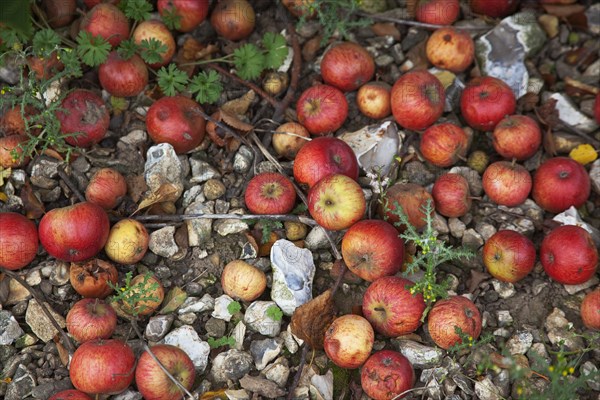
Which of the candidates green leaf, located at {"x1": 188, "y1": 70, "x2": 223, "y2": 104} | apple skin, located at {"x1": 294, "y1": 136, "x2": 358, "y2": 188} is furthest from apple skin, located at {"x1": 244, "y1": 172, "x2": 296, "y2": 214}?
green leaf, located at {"x1": 188, "y1": 70, "x2": 223, "y2": 104}

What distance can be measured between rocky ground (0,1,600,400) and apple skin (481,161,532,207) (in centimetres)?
10

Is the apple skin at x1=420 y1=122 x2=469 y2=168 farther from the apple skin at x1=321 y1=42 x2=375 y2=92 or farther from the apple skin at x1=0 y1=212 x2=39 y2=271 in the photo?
the apple skin at x1=0 y1=212 x2=39 y2=271

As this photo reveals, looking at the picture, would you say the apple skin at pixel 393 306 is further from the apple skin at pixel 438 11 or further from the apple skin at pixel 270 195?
the apple skin at pixel 438 11

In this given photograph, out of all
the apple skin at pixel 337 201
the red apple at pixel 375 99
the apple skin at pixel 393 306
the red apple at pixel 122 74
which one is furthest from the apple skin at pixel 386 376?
the red apple at pixel 122 74

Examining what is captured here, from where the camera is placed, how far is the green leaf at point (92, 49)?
14.5ft

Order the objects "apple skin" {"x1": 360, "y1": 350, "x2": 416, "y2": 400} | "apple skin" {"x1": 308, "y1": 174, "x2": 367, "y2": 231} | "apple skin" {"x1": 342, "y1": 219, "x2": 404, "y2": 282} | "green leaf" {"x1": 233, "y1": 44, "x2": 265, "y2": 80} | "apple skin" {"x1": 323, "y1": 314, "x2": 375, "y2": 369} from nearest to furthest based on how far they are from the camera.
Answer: "apple skin" {"x1": 360, "y1": 350, "x2": 416, "y2": 400} < "apple skin" {"x1": 323, "y1": 314, "x2": 375, "y2": 369} < "apple skin" {"x1": 342, "y1": 219, "x2": 404, "y2": 282} < "apple skin" {"x1": 308, "y1": 174, "x2": 367, "y2": 231} < "green leaf" {"x1": 233, "y1": 44, "x2": 265, "y2": 80}

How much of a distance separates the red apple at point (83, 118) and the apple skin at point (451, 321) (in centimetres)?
271

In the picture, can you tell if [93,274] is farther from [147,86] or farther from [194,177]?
[147,86]

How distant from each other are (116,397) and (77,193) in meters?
1.42

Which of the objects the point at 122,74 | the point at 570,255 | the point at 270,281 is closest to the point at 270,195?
the point at 270,281

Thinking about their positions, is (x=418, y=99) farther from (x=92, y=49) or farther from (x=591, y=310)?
(x=92, y=49)

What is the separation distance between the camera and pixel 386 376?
3682 mm

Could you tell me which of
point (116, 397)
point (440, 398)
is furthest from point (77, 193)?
point (440, 398)

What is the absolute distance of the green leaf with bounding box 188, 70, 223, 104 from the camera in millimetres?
4648
